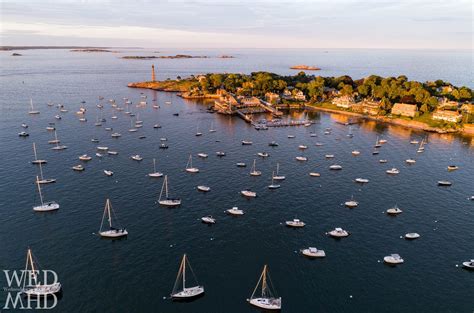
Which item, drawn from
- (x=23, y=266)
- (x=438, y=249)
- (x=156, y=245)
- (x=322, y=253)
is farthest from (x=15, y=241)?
(x=438, y=249)

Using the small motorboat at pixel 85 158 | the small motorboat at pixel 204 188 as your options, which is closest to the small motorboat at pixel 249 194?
the small motorboat at pixel 204 188

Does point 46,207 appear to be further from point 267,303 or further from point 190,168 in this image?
point 267,303

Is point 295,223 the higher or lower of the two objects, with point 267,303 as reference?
higher

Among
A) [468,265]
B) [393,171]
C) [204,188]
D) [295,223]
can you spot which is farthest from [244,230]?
[393,171]

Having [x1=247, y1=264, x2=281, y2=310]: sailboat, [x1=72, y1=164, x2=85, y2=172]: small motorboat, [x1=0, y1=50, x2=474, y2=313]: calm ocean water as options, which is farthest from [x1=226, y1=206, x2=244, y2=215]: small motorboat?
[x1=72, y1=164, x2=85, y2=172]: small motorboat

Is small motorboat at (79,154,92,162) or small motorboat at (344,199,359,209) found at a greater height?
small motorboat at (79,154,92,162)

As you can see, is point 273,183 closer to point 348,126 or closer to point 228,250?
point 228,250

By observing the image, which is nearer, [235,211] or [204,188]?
[235,211]

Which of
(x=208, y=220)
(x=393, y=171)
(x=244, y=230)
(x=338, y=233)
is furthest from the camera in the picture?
(x=393, y=171)

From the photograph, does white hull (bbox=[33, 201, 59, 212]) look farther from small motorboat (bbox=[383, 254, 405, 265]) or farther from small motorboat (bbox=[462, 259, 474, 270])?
small motorboat (bbox=[462, 259, 474, 270])
